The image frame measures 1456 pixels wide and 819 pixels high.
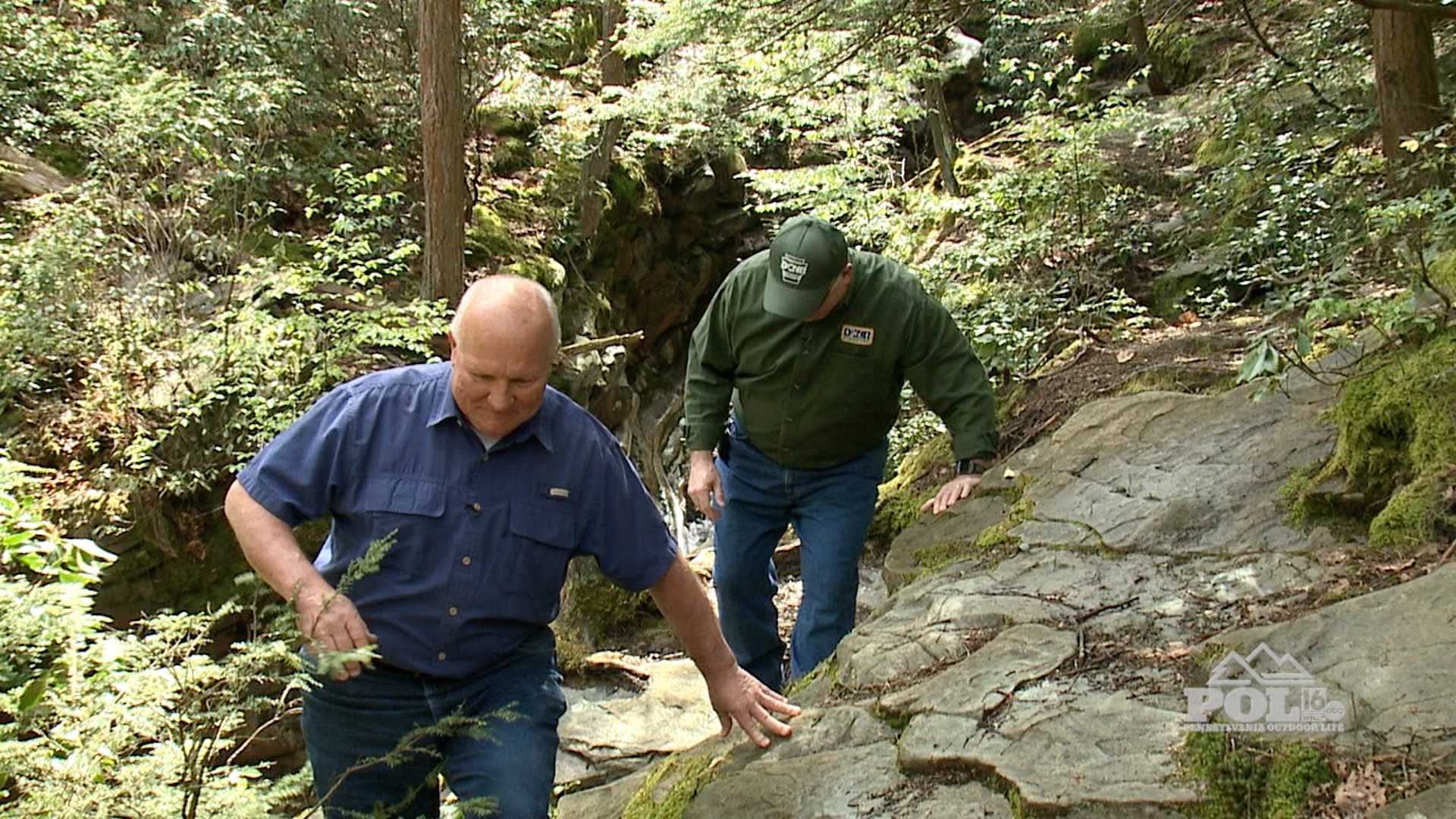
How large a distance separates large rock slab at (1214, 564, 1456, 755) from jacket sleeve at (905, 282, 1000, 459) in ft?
4.90

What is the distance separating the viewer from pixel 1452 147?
7301mm

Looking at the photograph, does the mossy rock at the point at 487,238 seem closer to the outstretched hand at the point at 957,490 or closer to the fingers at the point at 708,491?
the fingers at the point at 708,491

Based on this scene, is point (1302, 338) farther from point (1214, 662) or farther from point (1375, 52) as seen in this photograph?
point (1375, 52)

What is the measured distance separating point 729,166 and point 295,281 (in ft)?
38.9

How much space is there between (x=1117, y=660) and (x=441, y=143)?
9.05m

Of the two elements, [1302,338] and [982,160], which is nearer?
[1302,338]

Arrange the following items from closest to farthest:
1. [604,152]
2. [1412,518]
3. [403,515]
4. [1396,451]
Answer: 1. [403,515]
2. [1412,518]
3. [1396,451]
4. [604,152]

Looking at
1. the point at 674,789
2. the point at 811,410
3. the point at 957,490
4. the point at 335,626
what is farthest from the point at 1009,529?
the point at 335,626

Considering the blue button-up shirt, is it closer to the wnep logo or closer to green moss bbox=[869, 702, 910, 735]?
green moss bbox=[869, 702, 910, 735]

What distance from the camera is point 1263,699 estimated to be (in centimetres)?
277

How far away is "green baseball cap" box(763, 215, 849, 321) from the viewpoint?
4.33m

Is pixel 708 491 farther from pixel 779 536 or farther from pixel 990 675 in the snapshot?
pixel 990 675

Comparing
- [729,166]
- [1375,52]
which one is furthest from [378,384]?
[729,166]

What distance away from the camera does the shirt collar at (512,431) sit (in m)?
3.04
